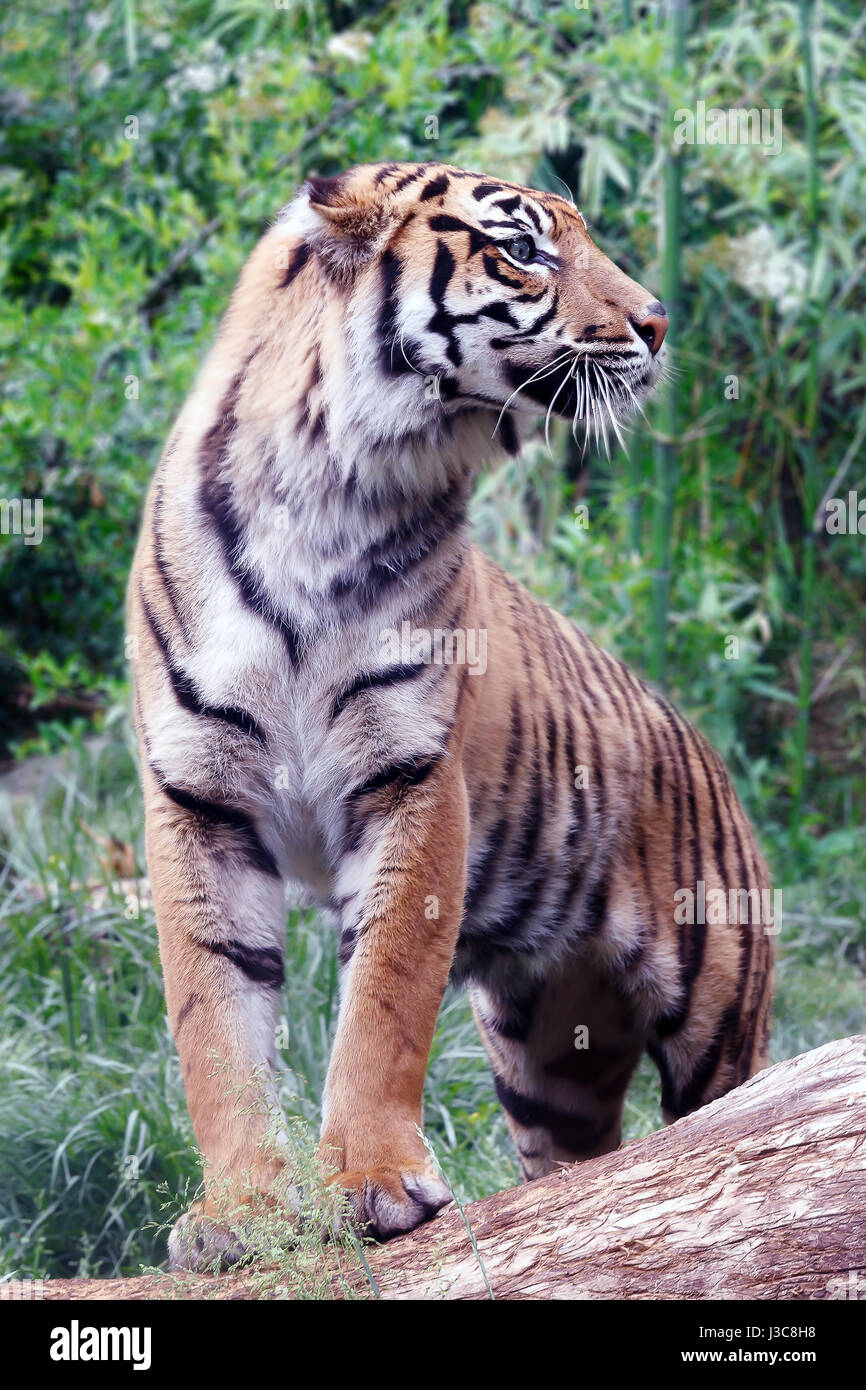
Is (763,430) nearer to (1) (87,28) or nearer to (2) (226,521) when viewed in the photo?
(1) (87,28)

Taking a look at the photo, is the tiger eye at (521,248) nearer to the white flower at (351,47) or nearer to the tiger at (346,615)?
the tiger at (346,615)

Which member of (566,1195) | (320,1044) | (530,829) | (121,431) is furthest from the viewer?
(121,431)

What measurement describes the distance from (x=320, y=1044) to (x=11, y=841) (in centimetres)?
147

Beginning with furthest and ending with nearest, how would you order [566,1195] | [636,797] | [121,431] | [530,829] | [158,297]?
1. [158,297]
2. [121,431]
3. [636,797]
4. [530,829]
5. [566,1195]

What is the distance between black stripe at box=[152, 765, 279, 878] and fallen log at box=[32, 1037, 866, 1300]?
65 cm

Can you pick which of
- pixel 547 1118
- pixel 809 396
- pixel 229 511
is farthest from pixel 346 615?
pixel 809 396

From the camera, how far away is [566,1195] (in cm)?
203

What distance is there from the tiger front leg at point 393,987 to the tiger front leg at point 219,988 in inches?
5.0

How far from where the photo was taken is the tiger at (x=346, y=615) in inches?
88.7

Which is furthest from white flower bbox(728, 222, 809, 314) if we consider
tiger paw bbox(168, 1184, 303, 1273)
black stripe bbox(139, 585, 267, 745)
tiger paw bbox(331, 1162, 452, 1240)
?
tiger paw bbox(168, 1184, 303, 1273)

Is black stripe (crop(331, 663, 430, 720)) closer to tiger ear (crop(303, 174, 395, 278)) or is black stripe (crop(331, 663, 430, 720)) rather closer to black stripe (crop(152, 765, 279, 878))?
black stripe (crop(152, 765, 279, 878))

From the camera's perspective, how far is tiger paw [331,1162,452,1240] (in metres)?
2.11

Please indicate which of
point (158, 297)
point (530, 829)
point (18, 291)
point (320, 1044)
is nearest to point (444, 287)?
point (530, 829)

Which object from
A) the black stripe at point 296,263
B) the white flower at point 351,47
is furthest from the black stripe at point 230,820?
the white flower at point 351,47
